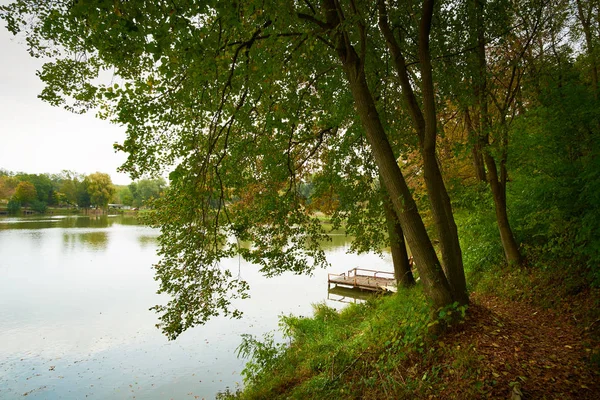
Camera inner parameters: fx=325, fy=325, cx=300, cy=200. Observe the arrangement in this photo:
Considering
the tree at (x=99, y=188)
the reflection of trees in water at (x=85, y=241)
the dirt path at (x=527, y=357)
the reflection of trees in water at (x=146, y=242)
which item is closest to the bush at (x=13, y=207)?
the tree at (x=99, y=188)

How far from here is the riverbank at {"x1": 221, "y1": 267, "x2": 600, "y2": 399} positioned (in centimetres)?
324

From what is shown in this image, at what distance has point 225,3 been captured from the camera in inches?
129

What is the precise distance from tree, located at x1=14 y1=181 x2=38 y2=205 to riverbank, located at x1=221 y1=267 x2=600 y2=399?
90.9 m

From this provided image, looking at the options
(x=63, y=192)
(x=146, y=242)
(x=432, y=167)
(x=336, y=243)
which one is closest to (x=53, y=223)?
(x=146, y=242)

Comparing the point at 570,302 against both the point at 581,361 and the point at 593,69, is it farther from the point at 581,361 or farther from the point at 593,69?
the point at 593,69

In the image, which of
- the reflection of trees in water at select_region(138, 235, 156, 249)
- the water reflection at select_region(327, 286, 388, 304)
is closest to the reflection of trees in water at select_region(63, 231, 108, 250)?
the reflection of trees in water at select_region(138, 235, 156, 249)

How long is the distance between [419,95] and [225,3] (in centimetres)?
516

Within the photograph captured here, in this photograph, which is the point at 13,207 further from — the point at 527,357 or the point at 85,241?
the point at 527,357

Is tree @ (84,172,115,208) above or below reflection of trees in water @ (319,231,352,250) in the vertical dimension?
above

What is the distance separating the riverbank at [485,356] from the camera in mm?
3242

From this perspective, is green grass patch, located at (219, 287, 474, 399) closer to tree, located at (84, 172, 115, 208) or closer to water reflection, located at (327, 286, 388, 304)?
water reflection, located at (327, 286, 388, 304)

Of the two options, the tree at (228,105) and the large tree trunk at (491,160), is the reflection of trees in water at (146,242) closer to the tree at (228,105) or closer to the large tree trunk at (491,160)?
the tree at (228,105)

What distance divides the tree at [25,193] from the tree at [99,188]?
11522 mm

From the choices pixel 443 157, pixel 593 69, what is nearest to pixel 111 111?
pixel 443 157
